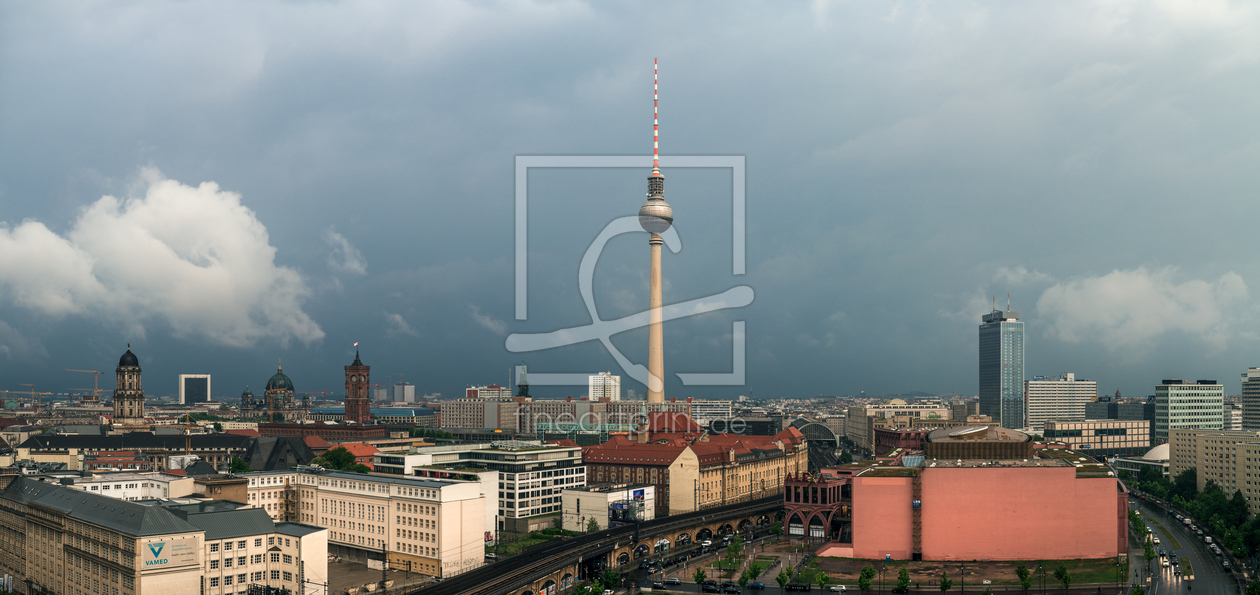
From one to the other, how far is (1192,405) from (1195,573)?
123865 mm

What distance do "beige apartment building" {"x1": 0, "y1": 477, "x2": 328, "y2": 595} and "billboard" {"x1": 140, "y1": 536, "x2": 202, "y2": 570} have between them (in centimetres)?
6

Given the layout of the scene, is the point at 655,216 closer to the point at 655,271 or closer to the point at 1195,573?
the point at 655,271

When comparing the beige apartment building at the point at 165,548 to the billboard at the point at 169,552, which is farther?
the beige apartment building at the point at 165,548

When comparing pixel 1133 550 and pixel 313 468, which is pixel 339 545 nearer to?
pixel 313 468

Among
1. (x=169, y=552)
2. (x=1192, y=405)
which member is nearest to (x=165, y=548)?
(x=169, y=552)

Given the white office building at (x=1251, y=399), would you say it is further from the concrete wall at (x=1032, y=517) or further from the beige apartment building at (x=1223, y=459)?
the concrete wall at (x=1032, y=517)

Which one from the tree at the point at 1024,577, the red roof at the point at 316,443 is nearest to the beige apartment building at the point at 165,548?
the tree at the point at 1024,577

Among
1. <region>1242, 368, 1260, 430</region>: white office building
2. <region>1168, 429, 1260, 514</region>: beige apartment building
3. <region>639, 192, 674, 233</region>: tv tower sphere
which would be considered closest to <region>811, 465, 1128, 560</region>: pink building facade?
<region>1168, 429, 1260, 514</region>: beige apartment building

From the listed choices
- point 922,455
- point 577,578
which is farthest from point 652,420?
point 577,578

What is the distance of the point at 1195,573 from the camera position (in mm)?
79688

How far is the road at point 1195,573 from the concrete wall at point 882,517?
735 inches

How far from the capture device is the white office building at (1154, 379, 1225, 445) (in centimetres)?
18588

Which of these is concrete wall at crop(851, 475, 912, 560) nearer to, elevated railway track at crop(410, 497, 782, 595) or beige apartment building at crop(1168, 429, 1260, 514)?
elevated railway track at crop(410, 497, 782, 595)

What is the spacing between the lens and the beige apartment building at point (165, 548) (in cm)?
6153
